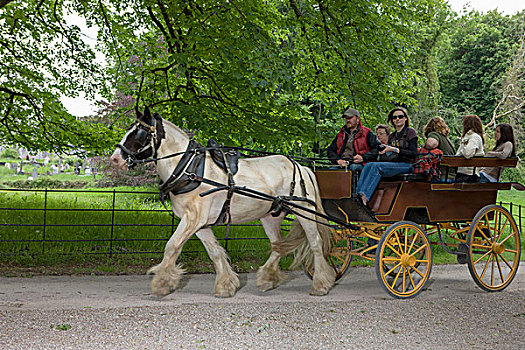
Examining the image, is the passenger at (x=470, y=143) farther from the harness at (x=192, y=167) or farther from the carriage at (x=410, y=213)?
the harness at (x=192, y=167)

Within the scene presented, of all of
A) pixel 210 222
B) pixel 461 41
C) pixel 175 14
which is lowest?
pixel 210 222

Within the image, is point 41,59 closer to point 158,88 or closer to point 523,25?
point 158,88

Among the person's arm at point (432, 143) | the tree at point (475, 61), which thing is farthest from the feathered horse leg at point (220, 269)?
the tree at point (475, 61)

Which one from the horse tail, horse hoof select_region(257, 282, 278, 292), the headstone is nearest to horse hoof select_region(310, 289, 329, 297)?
the horse tail

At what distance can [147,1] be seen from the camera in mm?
9766

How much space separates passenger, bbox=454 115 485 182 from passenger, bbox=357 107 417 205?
85 cm

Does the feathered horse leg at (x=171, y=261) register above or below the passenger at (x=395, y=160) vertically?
below

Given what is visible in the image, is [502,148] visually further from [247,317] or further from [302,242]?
[247,317]

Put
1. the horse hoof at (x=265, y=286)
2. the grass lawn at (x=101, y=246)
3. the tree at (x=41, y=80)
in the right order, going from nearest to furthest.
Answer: the horse hoof at (x=265, y=286), the grass lawn at (x=101, y=246), the tree at (x=41, y=80)

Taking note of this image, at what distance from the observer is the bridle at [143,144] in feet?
18.8

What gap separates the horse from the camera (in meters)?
5.83

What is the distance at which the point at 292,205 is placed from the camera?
6551 mm

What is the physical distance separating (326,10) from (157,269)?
6512mm

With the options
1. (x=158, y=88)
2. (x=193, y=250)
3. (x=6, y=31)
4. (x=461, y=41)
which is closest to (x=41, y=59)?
(x=6, y=31)
